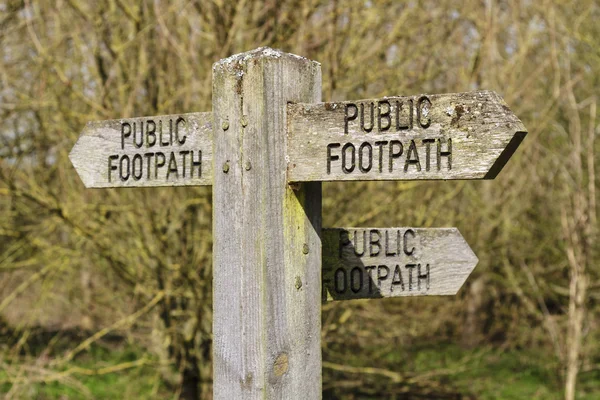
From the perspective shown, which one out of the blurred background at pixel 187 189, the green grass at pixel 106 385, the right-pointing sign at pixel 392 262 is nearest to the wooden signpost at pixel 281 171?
the right-pointing sign at pixel 392 262

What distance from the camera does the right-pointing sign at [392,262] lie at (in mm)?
2172

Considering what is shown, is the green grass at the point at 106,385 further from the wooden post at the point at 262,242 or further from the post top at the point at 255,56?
the post top at the point at 255,56

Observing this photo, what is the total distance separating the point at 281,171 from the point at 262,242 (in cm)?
18

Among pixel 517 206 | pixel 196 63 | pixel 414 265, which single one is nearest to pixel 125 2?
pixel 196 63

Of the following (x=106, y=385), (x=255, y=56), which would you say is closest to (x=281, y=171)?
(x=255, y=56)

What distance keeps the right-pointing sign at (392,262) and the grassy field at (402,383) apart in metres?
3.71

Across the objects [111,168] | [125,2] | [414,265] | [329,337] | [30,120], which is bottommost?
[329,337]

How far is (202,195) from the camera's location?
5273 mm

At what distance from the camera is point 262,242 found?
6.32 ft

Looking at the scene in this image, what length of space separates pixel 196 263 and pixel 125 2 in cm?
189

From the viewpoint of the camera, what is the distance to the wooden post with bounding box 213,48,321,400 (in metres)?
1.94

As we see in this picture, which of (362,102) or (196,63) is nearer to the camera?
(362,102)

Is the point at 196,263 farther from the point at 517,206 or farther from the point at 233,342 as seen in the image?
the point at 517,206

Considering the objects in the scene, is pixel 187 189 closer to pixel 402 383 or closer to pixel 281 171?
pixel 402 383
